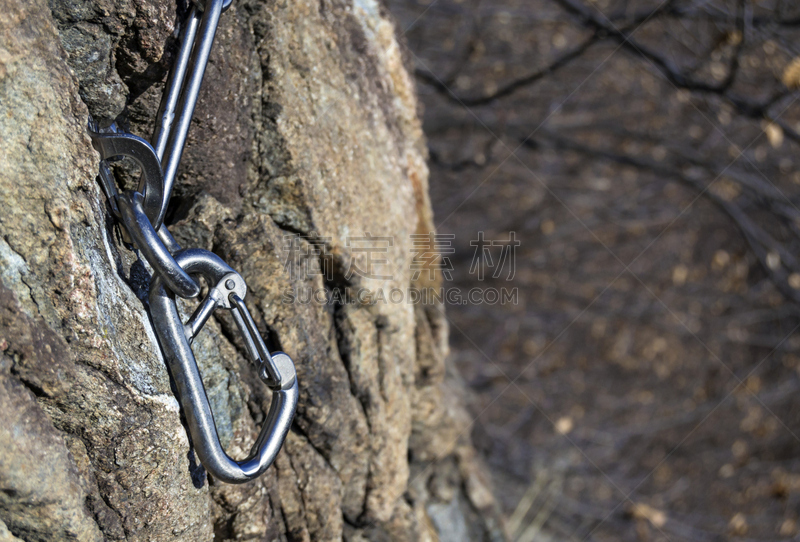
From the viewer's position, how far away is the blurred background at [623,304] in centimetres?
388

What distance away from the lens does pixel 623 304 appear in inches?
172

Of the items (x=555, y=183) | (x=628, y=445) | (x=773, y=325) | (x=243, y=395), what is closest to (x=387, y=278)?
(x=243, y=395)

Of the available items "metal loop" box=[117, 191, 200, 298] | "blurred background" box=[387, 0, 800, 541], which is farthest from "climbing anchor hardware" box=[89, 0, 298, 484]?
"blurred background" box=[387, 0, 800, 541]

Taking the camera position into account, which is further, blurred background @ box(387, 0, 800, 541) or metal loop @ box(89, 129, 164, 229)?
blurred background @ box(387, 0, 800, 541)

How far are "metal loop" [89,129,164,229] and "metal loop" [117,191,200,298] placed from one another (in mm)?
22

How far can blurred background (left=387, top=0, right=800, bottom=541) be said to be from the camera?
3.88 metres

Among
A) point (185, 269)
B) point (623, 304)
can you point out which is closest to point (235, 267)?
point (185, 269)

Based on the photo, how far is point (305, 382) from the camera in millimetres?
1099

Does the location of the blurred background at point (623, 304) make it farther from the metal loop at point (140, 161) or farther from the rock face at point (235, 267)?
the metal loop at point (140, 161)

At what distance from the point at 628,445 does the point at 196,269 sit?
164 inches

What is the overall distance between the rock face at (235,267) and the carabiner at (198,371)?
0.05 metres

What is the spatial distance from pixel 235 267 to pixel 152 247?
25cm

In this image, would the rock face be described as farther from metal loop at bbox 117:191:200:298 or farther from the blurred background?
the blurred background

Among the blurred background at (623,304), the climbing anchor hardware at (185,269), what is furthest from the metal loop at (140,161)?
the blurred background at (623,304)
